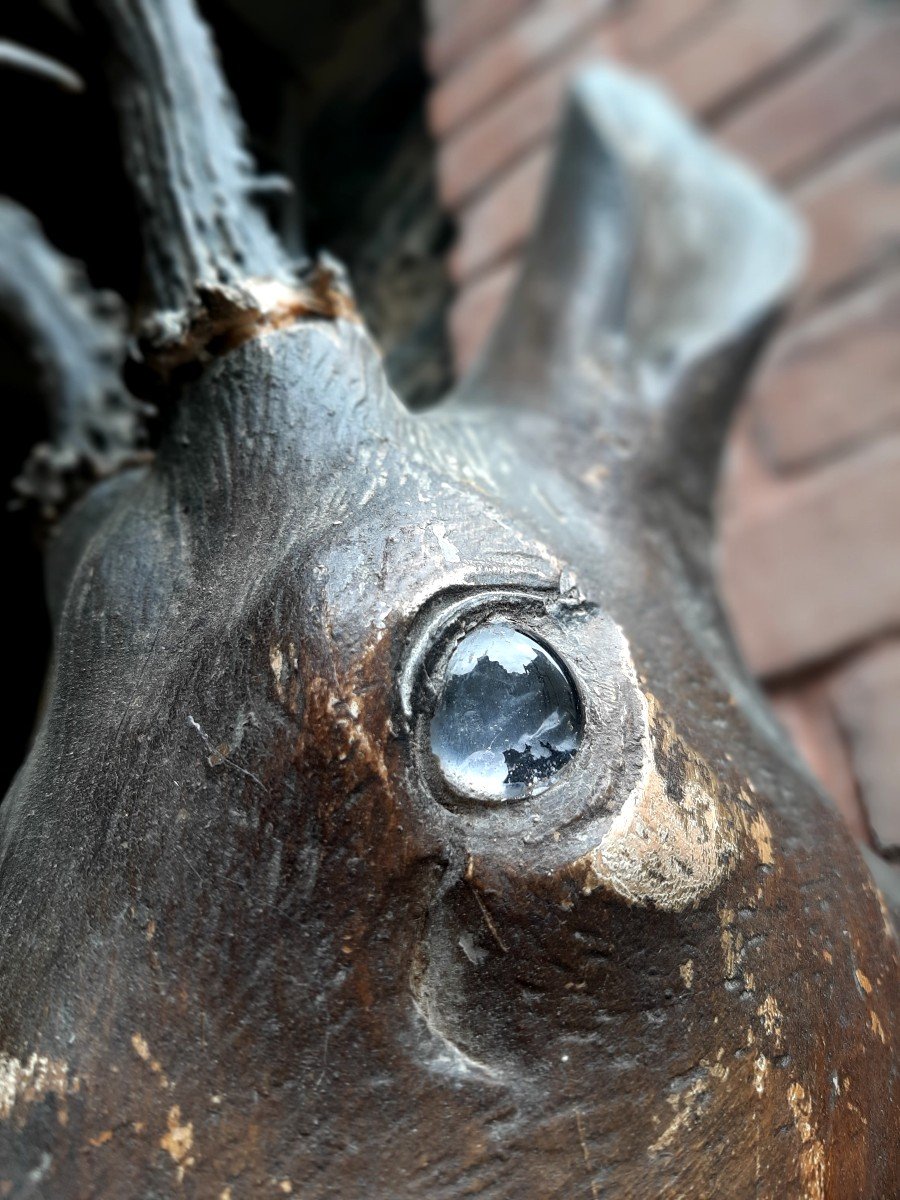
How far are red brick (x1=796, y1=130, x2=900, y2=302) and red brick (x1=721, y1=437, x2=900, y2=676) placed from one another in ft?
0.57

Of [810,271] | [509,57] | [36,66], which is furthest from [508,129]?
[36,66]

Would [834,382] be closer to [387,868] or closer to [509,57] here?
[509,57]

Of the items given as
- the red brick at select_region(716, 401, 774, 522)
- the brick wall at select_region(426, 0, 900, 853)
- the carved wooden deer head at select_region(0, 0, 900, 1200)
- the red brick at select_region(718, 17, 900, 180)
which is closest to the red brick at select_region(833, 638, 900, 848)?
the brick wall at select_region(426, 0, 900, 853)

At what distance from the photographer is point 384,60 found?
1.09m

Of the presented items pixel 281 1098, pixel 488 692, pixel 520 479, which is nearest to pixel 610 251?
pixel 520 479

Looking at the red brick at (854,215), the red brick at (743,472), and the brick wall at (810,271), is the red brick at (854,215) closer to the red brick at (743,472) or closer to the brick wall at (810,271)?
the brick wall at (810,271)

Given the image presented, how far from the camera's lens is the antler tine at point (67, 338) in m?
0.64

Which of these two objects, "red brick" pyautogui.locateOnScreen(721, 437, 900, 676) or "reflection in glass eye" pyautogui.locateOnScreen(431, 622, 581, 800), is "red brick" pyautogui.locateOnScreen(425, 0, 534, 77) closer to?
"red brick" pyautogui.locateOnScreen(721, 437, 900, 676)

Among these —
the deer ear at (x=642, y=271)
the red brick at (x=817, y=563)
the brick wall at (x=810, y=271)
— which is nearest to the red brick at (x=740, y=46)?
the brick wall at (x=810, y=271)

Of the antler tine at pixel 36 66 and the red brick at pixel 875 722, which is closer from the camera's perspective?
the antler tine at pixel 36 66

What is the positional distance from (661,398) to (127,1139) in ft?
1.48

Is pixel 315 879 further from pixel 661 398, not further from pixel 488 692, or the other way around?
pixel 661 398

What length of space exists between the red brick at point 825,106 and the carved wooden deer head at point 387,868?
0.72 m

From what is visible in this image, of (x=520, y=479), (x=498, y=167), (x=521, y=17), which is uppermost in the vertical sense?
(x=521, y=17)
